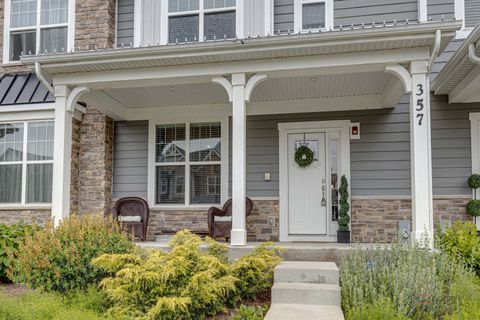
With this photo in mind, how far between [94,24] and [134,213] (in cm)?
369

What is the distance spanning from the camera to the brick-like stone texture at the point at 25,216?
8.33 metres

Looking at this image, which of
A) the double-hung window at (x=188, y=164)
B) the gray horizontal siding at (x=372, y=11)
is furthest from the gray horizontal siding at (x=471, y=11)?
the double-hung window at (x=188, y=164)

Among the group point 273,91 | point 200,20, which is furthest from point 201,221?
point 200,20

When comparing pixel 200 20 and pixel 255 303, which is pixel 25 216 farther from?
pixel 255 303

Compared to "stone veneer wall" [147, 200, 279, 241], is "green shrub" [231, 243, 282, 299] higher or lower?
lower

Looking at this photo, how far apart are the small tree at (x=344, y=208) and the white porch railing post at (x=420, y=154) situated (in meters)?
1.88

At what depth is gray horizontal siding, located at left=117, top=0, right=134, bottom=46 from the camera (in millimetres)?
8711

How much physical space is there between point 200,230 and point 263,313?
3802 mm

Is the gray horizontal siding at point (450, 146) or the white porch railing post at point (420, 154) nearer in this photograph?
the white porch railing post at point (420, 154)

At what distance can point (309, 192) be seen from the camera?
7918 millimetres

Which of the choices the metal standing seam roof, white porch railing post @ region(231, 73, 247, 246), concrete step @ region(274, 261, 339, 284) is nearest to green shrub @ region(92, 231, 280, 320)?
concrete step @ region(274, 261, 339, 284)

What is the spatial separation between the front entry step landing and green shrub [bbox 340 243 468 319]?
15cm

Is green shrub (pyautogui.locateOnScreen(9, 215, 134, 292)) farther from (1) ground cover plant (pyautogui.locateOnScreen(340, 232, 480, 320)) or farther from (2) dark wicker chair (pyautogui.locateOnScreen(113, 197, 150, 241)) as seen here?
(1) ground cover plant (pyautogui.locateOnScreen(340, 232, 480, 320))

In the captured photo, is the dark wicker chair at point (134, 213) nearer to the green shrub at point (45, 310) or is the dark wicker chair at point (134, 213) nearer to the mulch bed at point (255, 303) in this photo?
the green shrub at point (45, 310)
